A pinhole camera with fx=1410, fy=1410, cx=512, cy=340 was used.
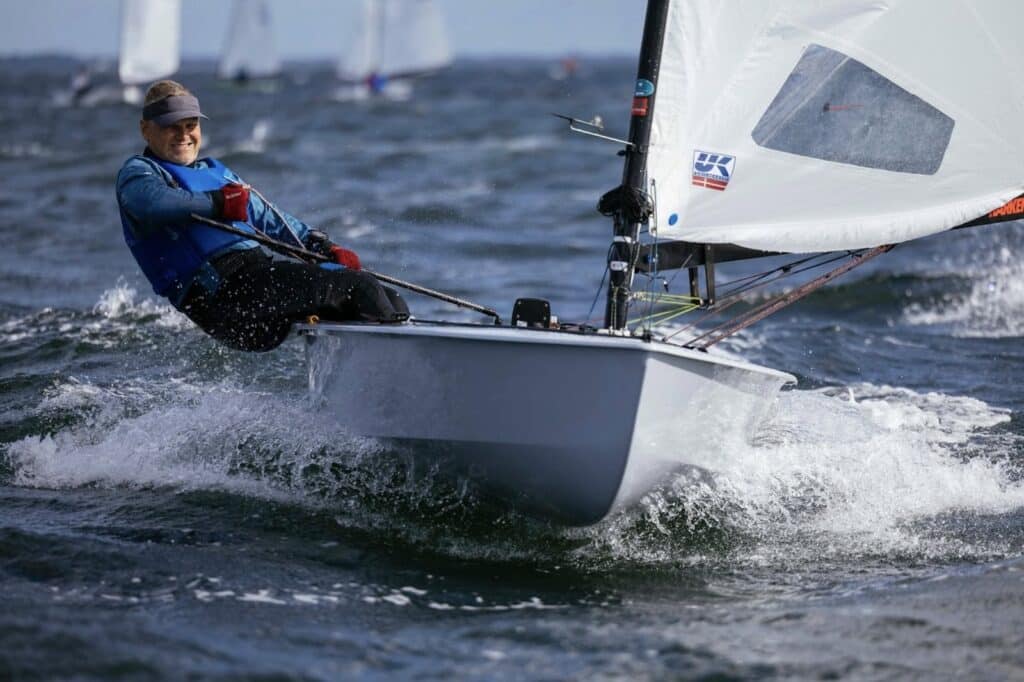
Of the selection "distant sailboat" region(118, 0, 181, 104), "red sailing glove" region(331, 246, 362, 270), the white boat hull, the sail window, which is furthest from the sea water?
"distant sailboat" region(118, 0, 181, 104)

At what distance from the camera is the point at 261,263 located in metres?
4.93

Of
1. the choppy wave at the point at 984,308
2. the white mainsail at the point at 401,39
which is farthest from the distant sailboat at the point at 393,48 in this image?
the choppy wave at the point at 984,308

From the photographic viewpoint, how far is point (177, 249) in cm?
491

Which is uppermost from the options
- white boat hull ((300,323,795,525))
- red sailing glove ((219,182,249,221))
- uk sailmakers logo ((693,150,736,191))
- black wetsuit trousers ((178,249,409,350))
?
uk sailmakers logo ((693,150,736,191))

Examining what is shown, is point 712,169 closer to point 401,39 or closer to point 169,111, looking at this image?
point 169,111

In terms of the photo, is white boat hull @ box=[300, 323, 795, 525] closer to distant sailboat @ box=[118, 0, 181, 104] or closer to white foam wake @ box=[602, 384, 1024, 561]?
white foam wake @ box=[602, 384, 1024, 561]

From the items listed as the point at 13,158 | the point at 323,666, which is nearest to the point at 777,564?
the point at 323,666

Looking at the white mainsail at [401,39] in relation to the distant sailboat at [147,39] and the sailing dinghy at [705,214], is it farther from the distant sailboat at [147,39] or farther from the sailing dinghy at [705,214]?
the sailing dinghy at [705,214]

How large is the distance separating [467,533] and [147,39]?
29.0 metres

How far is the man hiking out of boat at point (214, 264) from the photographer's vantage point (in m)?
4.79

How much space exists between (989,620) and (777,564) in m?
0.76

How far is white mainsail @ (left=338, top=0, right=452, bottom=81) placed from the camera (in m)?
46.8

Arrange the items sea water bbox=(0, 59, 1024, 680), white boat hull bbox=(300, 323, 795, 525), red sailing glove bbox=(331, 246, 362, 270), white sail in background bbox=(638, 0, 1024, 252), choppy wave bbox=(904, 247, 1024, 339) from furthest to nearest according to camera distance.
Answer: choppy wave bbox=(904, 247, 1024, 339), red sailing glove bbox=(331, 246, 362, 270), white sail in background bbox=(638, 0, 1024, 252), white boat hull bbox=(300, 323, 795, 525), sea water bbox=(0, 59, 1024, 680)

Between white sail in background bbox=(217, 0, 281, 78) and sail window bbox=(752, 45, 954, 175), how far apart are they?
4635cm
